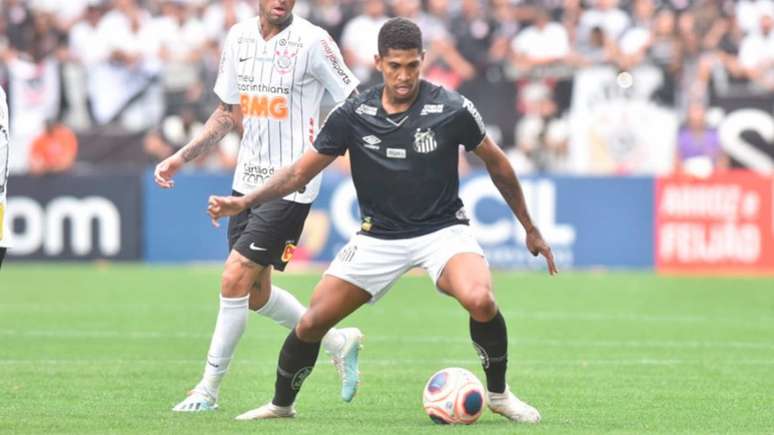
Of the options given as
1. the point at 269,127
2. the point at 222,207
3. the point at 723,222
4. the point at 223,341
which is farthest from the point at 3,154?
the point at 723,222

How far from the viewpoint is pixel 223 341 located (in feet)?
34.5

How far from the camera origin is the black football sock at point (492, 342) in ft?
31.6

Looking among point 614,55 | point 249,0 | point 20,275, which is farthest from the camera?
point 249,0

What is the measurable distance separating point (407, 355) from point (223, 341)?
143 inches

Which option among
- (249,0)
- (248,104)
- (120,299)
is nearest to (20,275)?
(120,299)

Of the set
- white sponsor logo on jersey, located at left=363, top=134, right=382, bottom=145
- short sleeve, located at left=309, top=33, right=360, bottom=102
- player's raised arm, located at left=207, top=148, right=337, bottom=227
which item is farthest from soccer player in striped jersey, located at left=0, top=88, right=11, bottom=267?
short sleeve, located at left=309, top=33, right=360, bottom=102

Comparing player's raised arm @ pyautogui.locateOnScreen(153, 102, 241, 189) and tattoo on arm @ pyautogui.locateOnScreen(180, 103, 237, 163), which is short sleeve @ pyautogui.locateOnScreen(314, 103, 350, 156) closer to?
player's raised arm @ pyautogui.locateOnScreen(153, 102, 241, 189)

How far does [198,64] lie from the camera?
84.7ft

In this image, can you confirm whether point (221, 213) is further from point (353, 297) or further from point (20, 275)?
point (20, 275)

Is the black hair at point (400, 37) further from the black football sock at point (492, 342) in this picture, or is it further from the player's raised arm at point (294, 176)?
the black football sock at point (492, 342)

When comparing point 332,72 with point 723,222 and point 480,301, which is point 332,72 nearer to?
point 480,301

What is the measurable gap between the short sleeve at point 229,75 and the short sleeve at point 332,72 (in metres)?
0.54

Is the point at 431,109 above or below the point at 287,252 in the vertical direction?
above

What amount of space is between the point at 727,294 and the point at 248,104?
34.9 feet
